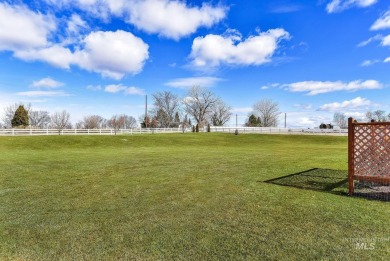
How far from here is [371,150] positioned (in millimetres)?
6430

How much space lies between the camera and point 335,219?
4.66 m

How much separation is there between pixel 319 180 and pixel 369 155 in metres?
1.94

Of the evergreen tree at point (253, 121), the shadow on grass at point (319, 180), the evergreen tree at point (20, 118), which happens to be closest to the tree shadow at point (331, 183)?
the shadow on grass at point (319, 180)

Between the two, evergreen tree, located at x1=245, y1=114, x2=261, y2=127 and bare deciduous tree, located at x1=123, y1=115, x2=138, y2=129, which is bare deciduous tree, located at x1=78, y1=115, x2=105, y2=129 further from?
evergreen tree, located at x1=245, y1=114, x2=261, y2=127

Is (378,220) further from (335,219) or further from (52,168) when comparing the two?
(52,168)

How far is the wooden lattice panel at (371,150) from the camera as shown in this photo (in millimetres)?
6312

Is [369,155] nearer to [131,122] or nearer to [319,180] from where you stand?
[319,180]

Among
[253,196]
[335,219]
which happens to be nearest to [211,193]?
[253,196]

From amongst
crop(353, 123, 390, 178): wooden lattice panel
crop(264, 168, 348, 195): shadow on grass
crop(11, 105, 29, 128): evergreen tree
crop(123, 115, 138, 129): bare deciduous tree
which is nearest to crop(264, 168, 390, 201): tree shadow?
crop(264, 168, 348, 195): shadow on grass

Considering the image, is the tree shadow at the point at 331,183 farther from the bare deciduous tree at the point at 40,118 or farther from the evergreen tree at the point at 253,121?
the bare deciduous tree at the point at 40,118

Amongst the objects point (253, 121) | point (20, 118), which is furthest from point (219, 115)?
point (20, 118)

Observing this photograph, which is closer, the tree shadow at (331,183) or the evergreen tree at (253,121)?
the tree shadow at (331,183)

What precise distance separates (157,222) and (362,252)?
2.99 m

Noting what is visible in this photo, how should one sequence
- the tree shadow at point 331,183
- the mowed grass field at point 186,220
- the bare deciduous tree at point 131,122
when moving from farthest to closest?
the bare deciduous tree at point 131,122 → the tree shadow at point 331,183 → the mowed grass field at point 186,220
